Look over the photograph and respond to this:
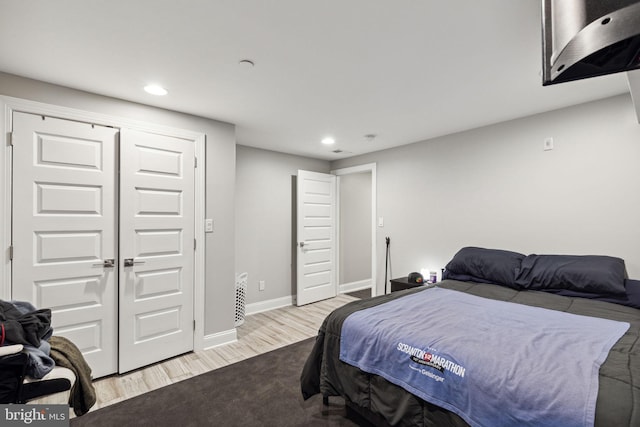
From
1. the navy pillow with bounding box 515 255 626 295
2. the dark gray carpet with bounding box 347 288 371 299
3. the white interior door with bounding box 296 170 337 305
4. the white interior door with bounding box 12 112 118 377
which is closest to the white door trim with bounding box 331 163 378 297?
the white interior door with bounding box 296 170 337 305

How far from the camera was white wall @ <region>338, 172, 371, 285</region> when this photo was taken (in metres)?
5.50

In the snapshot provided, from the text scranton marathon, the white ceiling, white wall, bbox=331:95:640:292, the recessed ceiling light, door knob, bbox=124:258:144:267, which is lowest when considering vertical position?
the text scranton marathon

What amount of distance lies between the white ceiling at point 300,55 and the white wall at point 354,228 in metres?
2.57

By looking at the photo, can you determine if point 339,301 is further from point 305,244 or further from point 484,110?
point 484,110

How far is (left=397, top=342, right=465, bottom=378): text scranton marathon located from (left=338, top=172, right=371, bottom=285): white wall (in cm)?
377

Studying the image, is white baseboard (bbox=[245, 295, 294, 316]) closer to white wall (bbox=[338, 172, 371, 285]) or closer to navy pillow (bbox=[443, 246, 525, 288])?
white wall (bbox=[338, 172, 371, 285])

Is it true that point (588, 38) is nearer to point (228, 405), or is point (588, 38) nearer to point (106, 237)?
point (228, 405)

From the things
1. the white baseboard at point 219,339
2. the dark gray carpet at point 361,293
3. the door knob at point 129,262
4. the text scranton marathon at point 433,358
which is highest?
the door knob at point 129,262

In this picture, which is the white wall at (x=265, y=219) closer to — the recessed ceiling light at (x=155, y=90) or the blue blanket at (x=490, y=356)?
the recessed ceiling light at (x=155, y=90)

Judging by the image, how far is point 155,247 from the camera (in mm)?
2754

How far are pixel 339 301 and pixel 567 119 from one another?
375cm

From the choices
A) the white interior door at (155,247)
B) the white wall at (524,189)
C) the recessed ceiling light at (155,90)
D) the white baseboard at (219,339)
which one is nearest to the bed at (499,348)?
the white wall at (524,189)

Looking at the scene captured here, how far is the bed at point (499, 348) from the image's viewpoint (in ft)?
3.86

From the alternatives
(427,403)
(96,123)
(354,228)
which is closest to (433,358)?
(427,403)
